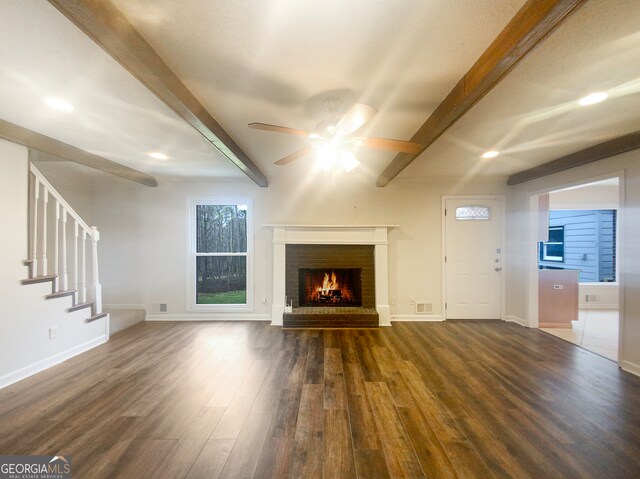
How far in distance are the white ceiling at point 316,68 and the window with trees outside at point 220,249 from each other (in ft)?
5.82

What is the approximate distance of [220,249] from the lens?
4465 mm

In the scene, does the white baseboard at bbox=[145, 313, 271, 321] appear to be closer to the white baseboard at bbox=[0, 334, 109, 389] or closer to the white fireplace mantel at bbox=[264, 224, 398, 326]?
the white fireplace mantel at bbox=[264, 224, 398, 326]

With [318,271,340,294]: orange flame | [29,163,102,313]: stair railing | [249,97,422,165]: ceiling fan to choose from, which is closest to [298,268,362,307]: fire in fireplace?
[318,271,340,294]: orange flame

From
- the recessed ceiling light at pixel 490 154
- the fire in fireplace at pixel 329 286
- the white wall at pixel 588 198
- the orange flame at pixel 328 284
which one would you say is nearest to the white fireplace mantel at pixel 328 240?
the fire in fireplace at pixel 329 286

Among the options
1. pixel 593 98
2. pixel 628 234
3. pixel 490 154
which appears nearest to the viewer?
pixel 593 98

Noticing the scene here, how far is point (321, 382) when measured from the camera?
2373 mm

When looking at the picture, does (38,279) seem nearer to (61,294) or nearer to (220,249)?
(61,294)

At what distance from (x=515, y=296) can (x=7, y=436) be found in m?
5.85

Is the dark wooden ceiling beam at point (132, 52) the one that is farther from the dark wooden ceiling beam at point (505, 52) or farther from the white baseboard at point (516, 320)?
the white baseboard at point (516, 320)

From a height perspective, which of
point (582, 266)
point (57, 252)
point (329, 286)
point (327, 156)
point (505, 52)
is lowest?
point (329, 286)

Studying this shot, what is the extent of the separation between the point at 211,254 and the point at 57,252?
1.86m

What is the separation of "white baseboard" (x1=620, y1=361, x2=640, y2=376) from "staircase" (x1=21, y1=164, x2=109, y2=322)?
6.04 meters

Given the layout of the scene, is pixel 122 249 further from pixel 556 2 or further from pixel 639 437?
pixel 639 437

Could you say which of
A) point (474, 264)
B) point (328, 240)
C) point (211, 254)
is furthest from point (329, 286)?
point (474, 264)
